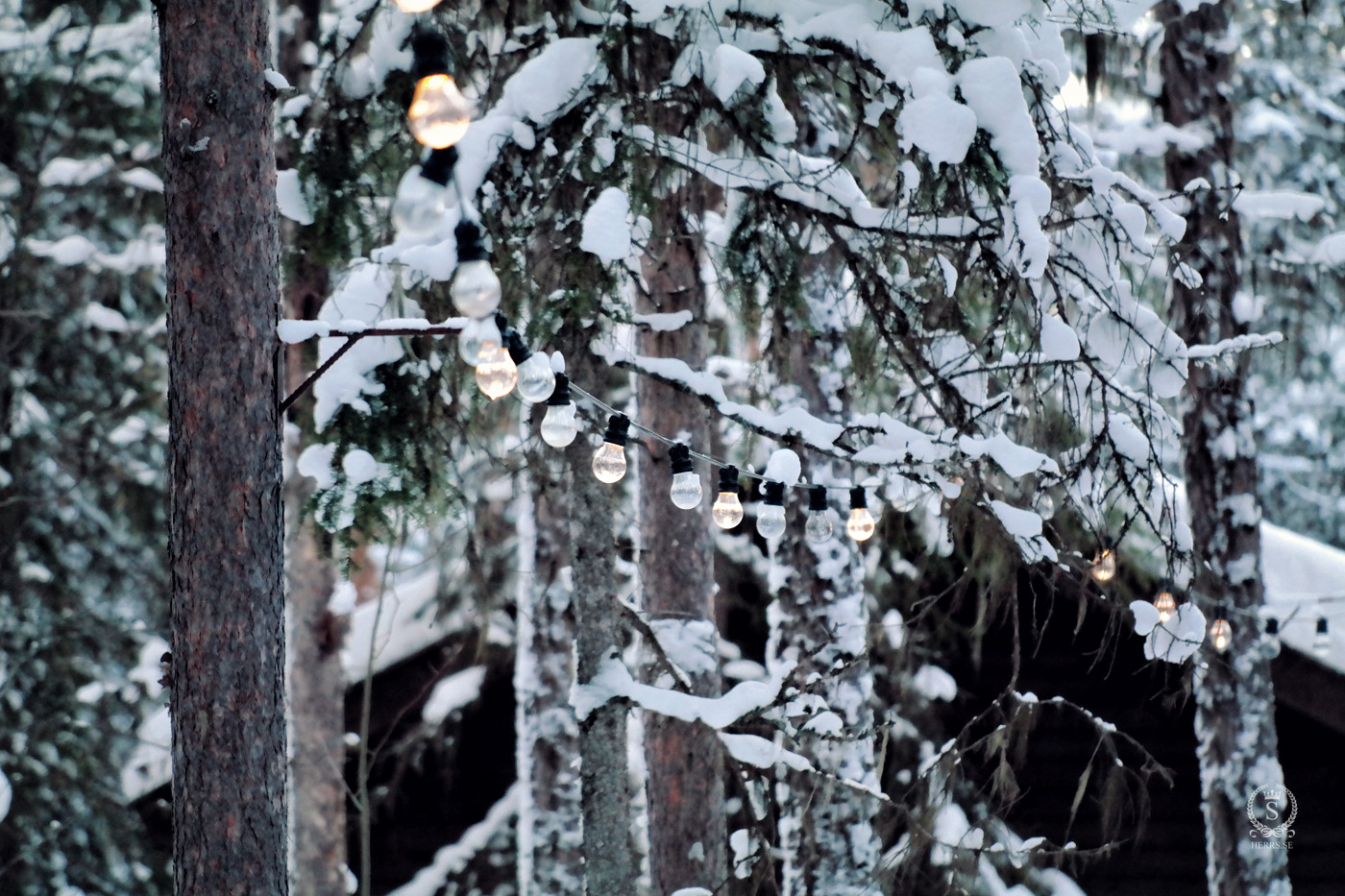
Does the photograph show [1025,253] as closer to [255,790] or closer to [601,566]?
[601,566]

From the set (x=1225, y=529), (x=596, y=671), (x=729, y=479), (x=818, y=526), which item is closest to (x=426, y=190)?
(x=729, y=479)

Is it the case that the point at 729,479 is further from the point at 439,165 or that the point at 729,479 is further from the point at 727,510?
the point at 439,165

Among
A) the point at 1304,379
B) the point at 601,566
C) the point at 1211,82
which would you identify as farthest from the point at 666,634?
the point at 1304,379

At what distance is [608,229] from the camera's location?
4090 mm

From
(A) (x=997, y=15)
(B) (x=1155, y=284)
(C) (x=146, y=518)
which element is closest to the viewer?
(A) (x=997, y=15)

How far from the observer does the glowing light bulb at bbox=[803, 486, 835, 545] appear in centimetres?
417

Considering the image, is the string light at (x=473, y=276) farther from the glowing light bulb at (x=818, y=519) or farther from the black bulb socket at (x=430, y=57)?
the glowing light bulb at (x=818, y=519)

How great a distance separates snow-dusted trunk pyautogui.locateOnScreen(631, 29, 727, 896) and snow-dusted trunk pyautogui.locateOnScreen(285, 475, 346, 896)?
215 cm

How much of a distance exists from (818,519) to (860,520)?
0.20 meters

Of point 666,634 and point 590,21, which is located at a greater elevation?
point 590,21

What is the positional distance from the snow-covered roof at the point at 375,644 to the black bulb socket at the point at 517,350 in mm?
5796

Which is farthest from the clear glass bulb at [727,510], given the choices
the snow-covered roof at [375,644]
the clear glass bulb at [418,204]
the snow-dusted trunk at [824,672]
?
the snow-covered roof at [375,644]

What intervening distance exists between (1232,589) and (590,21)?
530 centimetres

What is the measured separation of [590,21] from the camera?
475 cm
